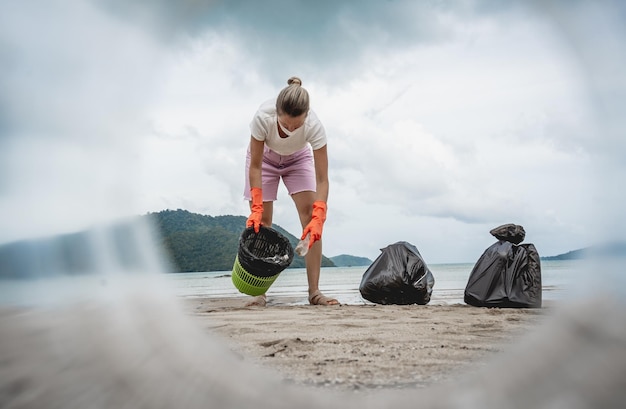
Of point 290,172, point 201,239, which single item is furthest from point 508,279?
point 201,239

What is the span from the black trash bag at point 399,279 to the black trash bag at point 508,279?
1.12 ft

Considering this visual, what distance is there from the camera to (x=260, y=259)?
3.26 m

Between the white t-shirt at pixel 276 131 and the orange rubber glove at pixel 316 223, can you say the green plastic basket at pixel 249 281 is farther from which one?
the white t-shirt at pixel 276 131

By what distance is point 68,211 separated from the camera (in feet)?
5.31

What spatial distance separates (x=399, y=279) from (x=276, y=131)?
1.47 metres

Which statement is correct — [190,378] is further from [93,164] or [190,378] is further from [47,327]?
[93,164]

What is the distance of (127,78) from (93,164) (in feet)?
1.05

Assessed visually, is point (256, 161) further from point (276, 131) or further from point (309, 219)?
point (309, 219)

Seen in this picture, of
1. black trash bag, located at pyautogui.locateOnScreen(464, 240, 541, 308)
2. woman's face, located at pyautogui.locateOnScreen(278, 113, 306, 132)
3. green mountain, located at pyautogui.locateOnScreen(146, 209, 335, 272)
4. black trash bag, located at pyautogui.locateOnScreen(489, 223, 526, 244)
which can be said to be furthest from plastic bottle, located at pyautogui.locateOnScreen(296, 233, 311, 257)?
green mountain, located at pyautogui.locateOnScreen(146, 209, 335, 272)

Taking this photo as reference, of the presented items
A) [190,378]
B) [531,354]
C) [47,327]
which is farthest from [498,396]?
[47,327]

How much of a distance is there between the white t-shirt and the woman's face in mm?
65

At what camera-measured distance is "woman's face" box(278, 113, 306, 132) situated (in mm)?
2973

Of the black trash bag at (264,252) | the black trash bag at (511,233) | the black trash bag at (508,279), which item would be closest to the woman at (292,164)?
the black trash bag at (264,252)

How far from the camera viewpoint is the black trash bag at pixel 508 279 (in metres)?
3.54
